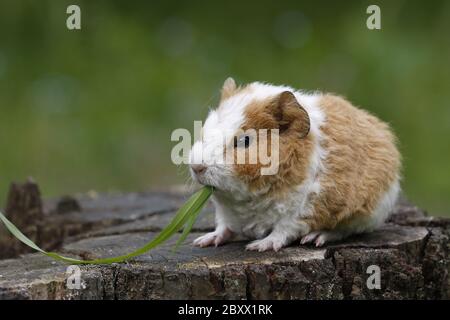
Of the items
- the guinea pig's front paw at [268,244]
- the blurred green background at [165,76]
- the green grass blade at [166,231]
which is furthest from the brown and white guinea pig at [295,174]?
the blurred green background at [165,76]

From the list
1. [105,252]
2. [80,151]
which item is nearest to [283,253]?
[105,252]

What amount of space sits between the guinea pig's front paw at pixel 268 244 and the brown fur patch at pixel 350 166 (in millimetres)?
217

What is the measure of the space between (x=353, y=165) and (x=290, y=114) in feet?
1.76

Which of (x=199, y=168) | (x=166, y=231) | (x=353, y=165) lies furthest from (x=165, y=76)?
(x=166, y=231)

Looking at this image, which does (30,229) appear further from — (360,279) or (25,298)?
(360,279)

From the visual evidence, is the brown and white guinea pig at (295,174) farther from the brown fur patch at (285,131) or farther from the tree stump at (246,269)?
the tree stump at (246,269)

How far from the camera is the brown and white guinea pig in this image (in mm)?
4461

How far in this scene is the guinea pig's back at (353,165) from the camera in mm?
4656

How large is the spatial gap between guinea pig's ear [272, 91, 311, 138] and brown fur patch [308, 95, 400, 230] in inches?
9.7

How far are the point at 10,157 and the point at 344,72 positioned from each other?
159 inches

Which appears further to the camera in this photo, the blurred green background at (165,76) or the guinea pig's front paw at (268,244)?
the blurred green background at (165,76)

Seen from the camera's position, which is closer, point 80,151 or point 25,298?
point 25,298

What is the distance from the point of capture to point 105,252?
4.75m

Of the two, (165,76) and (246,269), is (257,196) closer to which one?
(246,269)
